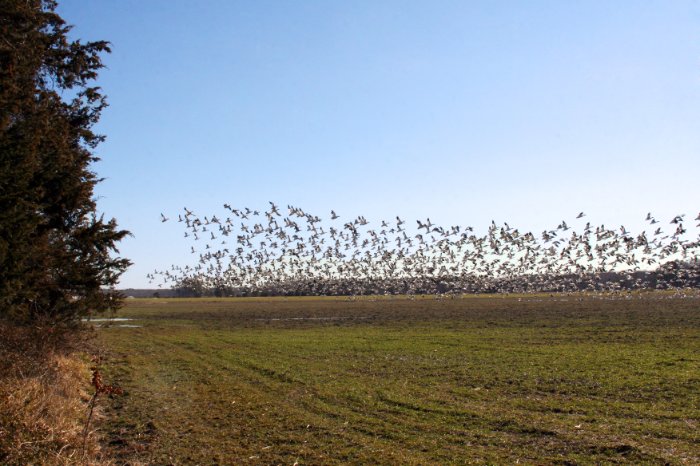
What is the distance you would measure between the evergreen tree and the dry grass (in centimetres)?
100

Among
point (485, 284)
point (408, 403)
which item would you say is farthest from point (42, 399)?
point (485, 284)

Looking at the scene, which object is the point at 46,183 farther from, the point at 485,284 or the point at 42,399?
the point at 485,284

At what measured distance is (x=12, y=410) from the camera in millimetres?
9984

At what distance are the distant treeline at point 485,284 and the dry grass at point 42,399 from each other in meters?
56.0

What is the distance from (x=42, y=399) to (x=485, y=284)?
96.4 m

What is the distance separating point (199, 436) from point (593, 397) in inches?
410

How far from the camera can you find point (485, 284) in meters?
103

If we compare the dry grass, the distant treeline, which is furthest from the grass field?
the distant treeline

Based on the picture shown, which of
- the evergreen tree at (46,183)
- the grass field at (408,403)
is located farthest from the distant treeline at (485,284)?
the evergreen tree at (46,183)

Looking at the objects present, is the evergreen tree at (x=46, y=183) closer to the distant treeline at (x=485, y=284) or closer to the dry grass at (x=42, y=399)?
the dry grass at (x=42, y=399)

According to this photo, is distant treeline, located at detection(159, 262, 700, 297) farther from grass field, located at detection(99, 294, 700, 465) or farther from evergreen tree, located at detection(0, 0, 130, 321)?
evergreen tree, located at detection(0, 0, 130, 321)

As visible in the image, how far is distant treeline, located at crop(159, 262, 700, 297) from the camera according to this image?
88.1 meters

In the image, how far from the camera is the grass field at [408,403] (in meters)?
10.9

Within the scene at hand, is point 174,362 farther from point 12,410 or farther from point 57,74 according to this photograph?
point 12,410
